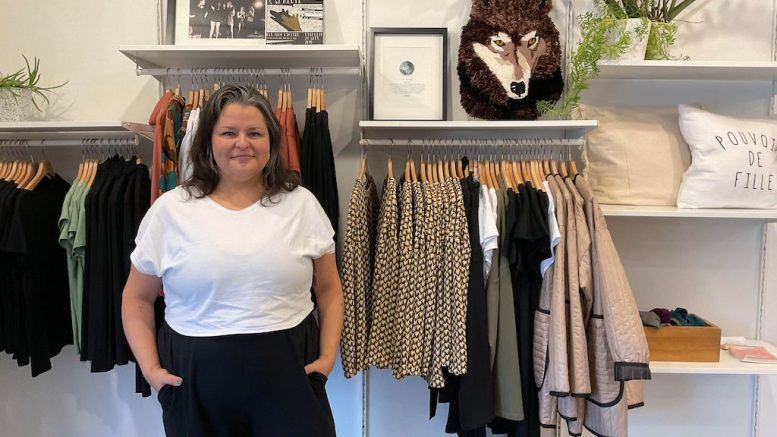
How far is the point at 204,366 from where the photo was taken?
1281 millimetres

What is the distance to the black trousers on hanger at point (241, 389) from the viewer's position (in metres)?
1.28

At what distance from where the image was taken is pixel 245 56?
1.84 metres

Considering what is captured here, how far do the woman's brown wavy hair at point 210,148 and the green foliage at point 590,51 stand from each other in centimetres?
100

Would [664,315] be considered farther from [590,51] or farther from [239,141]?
[239,141]

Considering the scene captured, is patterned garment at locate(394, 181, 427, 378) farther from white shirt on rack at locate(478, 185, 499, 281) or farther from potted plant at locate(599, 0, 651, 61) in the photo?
potted plant at locate(599, 0, 651, 61)

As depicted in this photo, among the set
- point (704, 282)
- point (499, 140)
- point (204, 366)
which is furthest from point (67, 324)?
point (704, 282)

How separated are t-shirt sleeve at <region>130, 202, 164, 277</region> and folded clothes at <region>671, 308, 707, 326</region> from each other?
68.3 inches

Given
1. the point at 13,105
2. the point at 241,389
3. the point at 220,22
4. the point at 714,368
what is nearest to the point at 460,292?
the point at 241,389

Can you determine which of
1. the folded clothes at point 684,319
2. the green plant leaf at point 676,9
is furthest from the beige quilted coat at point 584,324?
the green plant leaf at point 676,9

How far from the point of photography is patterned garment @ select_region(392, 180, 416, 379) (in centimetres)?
168

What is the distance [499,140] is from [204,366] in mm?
1244

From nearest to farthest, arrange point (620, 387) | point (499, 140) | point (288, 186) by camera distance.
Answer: point (288, 186) → point (620, 387) → point (499, 140)

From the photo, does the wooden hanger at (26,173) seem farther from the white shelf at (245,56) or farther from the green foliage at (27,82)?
the white shelf at (245,56)

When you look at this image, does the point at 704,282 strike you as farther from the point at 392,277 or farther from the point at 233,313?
the point at 233,313
